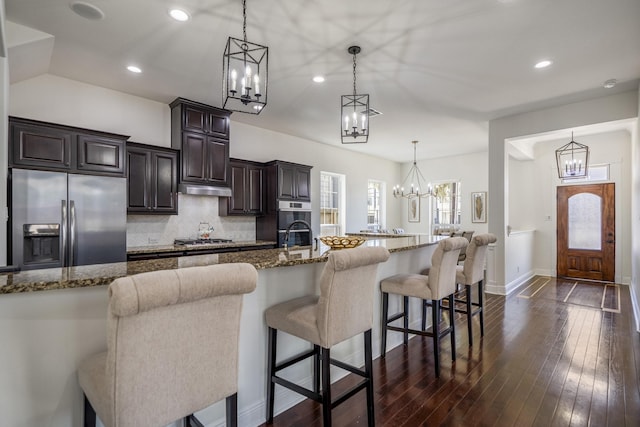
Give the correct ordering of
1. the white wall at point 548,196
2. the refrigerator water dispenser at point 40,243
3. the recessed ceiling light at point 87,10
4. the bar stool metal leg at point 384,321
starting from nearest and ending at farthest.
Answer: the recessed ceiling light at point 87,10
the bar stool metal leg at point 384,321
the refrigerator water dispenser at point 40,243
the white wall at point 548,196

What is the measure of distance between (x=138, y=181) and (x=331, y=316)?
3417mm

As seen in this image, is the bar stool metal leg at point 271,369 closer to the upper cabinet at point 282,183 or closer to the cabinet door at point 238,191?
the cabinet door at point 238,191

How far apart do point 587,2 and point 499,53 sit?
31.2 inches

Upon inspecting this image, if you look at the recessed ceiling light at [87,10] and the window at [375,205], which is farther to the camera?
the window at [375,205]

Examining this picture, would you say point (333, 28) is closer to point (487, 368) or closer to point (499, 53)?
point (499, 53)

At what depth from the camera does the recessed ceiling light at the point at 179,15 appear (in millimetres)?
2479

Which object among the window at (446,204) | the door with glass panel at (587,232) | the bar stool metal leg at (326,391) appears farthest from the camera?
the window at (446,204)

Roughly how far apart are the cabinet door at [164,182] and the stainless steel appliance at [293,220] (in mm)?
1637

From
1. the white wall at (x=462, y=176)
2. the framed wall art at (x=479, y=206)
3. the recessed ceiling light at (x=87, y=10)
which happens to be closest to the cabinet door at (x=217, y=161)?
the recessed ceiling light at (x=87, y=10)

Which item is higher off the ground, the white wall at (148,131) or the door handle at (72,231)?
the white wall at (148,131)

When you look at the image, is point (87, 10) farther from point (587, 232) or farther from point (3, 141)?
point (587, 232)

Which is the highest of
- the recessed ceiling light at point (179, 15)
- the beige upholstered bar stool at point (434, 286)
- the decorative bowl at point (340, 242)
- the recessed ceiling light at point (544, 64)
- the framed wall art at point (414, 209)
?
the recessed ceiling light at point (544, 64)

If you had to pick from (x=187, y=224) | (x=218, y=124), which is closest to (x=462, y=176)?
(x=218, y=124)

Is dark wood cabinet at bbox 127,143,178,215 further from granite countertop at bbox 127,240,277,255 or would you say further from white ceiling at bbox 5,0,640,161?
white ceiling at bbox 5,0,640,161
